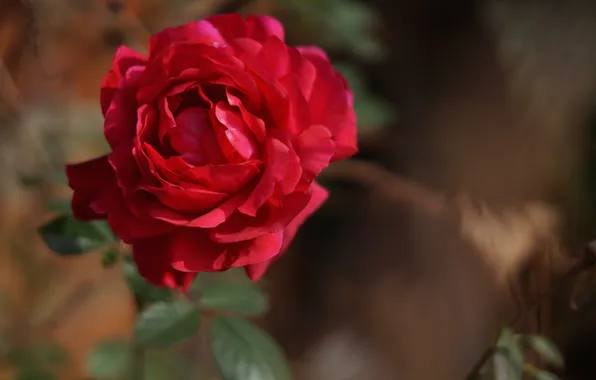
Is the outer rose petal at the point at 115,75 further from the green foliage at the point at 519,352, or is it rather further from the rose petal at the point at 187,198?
the green foliage at the point at 519,352

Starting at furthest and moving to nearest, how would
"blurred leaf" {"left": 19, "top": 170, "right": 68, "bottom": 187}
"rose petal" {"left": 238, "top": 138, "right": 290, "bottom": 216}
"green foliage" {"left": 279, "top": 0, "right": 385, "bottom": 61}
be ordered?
"green foliage" {"left": 279, "top": 0, "right": 385, "bottom": 61}
"blurred leaf" {"left": 19, "top": 170, "right": 68, "bottom": 187}
"rose petal" {"left": 238, "top": 138, "right": 290, "bottom": 216}


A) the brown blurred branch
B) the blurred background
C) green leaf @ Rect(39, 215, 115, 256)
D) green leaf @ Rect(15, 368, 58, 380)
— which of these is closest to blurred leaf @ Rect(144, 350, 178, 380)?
the blurred background

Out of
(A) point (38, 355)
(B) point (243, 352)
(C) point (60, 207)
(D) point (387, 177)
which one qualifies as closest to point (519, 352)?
(B) point (243, 352)

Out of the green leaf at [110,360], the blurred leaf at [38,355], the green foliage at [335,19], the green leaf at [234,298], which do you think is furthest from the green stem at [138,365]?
the green foliage at [335,19]

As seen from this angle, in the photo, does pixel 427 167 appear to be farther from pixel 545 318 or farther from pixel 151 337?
pixel 151 337

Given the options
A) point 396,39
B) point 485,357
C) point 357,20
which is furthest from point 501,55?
point 485,357

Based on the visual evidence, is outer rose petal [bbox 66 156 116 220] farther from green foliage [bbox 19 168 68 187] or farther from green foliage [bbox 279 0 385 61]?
green foliage [bbox 279 0 385 61]
